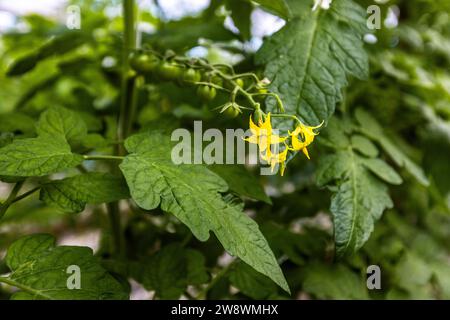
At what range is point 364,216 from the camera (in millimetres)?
687

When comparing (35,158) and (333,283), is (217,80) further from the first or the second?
(333,283)

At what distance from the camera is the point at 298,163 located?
3.64 ft

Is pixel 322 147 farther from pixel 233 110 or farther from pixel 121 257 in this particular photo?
pixel 121 257

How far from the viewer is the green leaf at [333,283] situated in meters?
0.83

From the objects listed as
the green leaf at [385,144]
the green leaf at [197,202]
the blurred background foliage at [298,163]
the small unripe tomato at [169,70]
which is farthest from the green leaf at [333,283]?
the small unripe tomato at [169,70]

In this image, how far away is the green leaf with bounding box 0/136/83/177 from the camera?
0.56 meters

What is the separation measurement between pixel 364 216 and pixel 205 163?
245 millimetres

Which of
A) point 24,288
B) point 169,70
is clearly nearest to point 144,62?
point 169,70

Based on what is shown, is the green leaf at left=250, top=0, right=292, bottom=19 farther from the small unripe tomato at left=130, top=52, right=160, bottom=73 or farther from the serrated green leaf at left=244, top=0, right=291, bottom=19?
the small unripe tomato at left=130, top=52, right=160, bottom=73

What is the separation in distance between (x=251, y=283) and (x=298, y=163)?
423 mm

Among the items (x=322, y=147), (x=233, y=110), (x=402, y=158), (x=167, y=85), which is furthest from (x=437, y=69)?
(x=233, y=110)

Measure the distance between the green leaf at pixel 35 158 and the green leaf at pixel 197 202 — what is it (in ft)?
0.26

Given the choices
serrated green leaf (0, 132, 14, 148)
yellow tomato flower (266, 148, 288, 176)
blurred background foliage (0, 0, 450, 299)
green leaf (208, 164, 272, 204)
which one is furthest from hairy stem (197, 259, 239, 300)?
serrated green leaf (0, 132, 14, 148)

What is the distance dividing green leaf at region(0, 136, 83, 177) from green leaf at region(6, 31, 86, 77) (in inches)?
15.9
